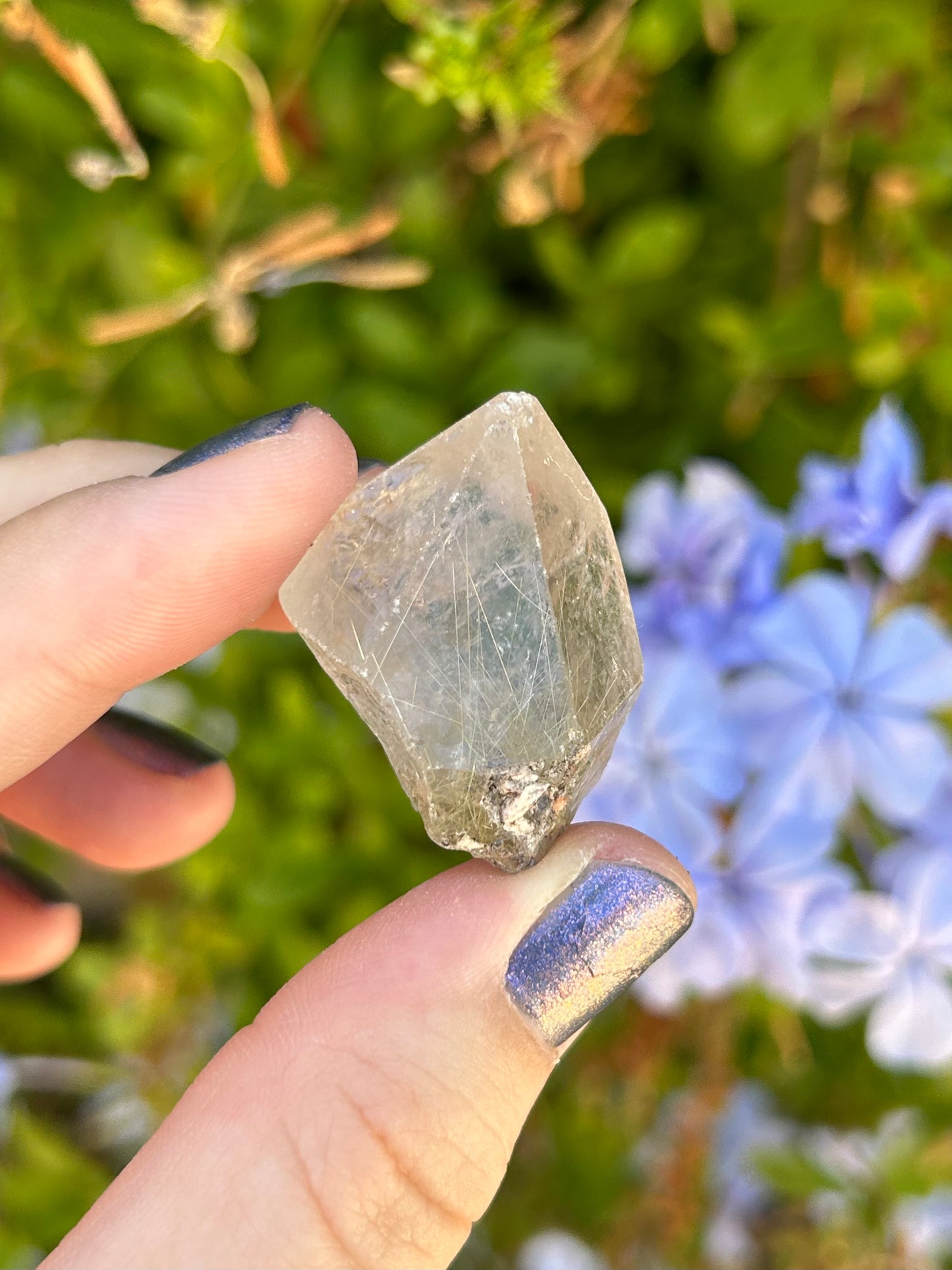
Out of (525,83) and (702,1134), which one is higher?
(525,83)

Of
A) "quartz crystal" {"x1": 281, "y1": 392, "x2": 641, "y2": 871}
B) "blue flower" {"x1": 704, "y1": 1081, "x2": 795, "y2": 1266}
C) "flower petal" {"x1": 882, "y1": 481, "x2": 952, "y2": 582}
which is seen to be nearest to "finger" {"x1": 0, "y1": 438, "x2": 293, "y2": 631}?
"quartz crystal" {"x1": 281, "y1": 392, "x2": 641, "y2": 871}

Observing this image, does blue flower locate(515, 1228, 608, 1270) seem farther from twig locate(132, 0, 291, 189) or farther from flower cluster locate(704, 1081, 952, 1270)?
twig locate(132, 0, 291, 189)

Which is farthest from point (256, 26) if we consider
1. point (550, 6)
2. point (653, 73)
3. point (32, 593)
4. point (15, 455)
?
point (32, 593)

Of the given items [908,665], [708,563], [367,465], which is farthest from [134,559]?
[908,665]

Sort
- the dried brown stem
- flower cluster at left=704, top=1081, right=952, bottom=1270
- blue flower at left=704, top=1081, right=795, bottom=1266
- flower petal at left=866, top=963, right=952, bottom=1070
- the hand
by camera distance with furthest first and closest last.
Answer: blue flower at left=704, top=1081, right=795, bottom=1266, flower cluster at left=704, top=1081, right=952, bottom=1270, flower petal at left=866, top=963, right=952, bottom=1070, the dried brown stem, the hand

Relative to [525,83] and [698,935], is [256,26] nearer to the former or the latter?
[525,83]

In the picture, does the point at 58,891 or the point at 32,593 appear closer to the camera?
the point at 32,593
